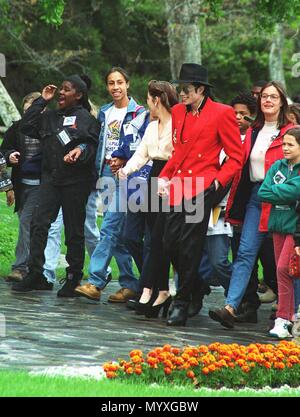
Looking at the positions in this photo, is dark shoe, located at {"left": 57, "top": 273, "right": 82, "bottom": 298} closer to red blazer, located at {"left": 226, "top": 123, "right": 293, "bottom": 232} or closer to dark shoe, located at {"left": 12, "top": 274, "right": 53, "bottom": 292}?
dark shoe, located at {"left": 12, "top": 274, "right": 53, "bottom": 292}

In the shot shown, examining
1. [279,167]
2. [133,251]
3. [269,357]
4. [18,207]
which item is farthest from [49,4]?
[269,357]

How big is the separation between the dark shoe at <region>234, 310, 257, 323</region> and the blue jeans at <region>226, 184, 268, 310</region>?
0.32 m

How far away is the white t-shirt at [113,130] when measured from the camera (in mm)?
12891

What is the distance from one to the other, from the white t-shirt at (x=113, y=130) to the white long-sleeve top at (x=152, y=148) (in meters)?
0.69

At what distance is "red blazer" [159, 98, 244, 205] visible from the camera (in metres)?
11.4

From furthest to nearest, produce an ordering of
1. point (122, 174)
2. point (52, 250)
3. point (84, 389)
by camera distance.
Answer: point (52, 250) → point (122, 174) → point (84, 389)

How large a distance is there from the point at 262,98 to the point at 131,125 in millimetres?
1648

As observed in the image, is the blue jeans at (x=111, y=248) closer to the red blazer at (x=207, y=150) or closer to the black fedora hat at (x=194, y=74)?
the red blazer at (x=207, y=150)

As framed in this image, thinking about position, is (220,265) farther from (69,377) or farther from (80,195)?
(69,377)

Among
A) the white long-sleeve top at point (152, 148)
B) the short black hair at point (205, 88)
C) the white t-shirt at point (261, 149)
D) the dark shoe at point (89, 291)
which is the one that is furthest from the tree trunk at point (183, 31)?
the short black hair at point (205, 88)

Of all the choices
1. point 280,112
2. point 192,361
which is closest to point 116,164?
point 280,112

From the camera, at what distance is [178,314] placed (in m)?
11.4

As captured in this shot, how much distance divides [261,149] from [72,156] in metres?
2.11

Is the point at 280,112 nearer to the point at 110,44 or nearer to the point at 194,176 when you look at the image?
the point at 194,176
